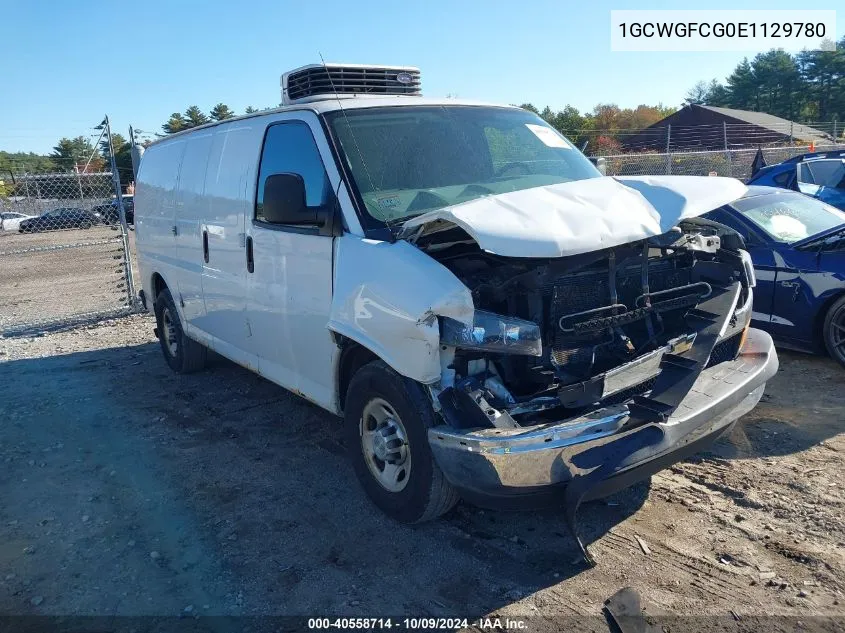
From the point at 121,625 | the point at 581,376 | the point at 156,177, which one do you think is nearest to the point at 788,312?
the point at 581,376

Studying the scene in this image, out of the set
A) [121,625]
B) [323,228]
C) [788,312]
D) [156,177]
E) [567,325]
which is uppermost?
[156,177]

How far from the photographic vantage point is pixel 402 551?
360 centimetres

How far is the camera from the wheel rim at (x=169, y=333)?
722 centimetres

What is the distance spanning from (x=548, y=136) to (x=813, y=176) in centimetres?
713

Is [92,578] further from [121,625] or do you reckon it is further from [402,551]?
[402,551]

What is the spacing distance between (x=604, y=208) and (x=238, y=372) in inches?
194

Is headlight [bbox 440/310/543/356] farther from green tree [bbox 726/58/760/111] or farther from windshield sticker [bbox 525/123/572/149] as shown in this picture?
green tree [bbox 726/58/760/111]

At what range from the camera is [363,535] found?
12.4ft

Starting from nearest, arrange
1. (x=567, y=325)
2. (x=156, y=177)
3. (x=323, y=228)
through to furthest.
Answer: (x=567, y=325), (x=323, y=228), (x=156, y=177)

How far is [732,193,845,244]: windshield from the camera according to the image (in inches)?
253

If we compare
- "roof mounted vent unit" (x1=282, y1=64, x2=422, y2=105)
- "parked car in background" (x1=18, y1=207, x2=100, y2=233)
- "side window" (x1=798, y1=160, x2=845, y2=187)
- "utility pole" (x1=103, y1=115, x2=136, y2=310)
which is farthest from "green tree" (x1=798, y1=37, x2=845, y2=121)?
"roof mounted vent unit" (x1=282, y1=64, x2=422, y2=105)

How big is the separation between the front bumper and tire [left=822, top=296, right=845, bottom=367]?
330cm

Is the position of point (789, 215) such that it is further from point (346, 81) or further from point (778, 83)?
point (778, 83)

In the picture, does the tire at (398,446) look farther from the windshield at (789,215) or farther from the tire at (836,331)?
the windshield at (789,215)
